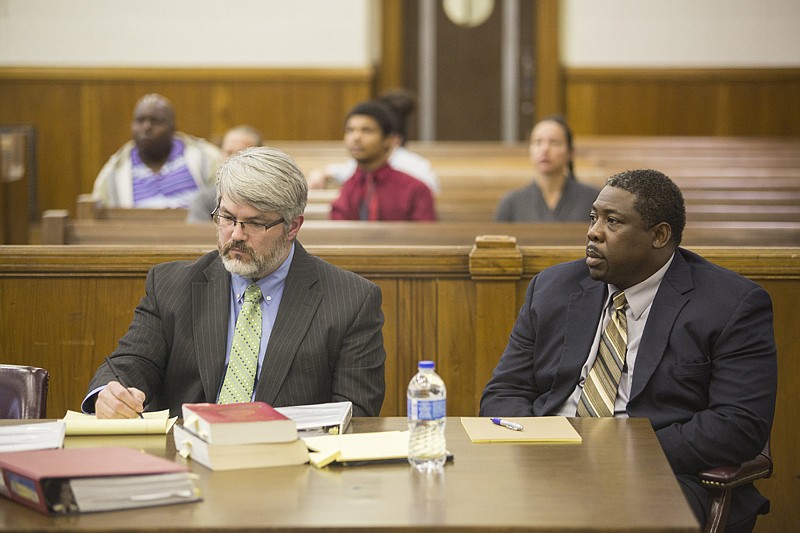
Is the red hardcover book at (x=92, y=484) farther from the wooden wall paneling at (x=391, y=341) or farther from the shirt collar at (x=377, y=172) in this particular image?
the shirt collar at (x=377, y=172)

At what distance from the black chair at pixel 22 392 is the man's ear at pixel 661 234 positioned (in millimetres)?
1582

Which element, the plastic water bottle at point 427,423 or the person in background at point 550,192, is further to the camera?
the person in background at point 550,192

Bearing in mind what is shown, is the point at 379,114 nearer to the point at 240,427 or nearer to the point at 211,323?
the point at 211,323

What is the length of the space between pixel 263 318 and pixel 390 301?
0.83 metres

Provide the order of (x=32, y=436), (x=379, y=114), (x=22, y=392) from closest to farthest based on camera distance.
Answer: (x=32, y=436), (x=22, y=392), (x=379, y=114)

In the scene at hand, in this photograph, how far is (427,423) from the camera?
216cm

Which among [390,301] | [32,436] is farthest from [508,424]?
[390,301]

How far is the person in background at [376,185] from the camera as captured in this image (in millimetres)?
5594

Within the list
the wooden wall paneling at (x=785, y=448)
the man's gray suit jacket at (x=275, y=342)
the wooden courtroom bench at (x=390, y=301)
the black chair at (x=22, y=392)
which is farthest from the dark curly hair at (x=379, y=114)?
the black chair at (x=22, y=392)

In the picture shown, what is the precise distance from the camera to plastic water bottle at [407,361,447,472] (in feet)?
6.93

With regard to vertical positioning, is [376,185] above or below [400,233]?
above

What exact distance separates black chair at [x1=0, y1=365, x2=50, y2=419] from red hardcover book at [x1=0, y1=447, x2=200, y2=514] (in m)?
0.74

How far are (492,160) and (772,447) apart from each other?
536cm

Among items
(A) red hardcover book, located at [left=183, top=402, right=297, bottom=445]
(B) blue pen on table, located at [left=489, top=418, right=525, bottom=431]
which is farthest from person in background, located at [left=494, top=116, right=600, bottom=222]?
(A) red hardcover book, located at [left=183, top=402, right=297, bottom=445]
